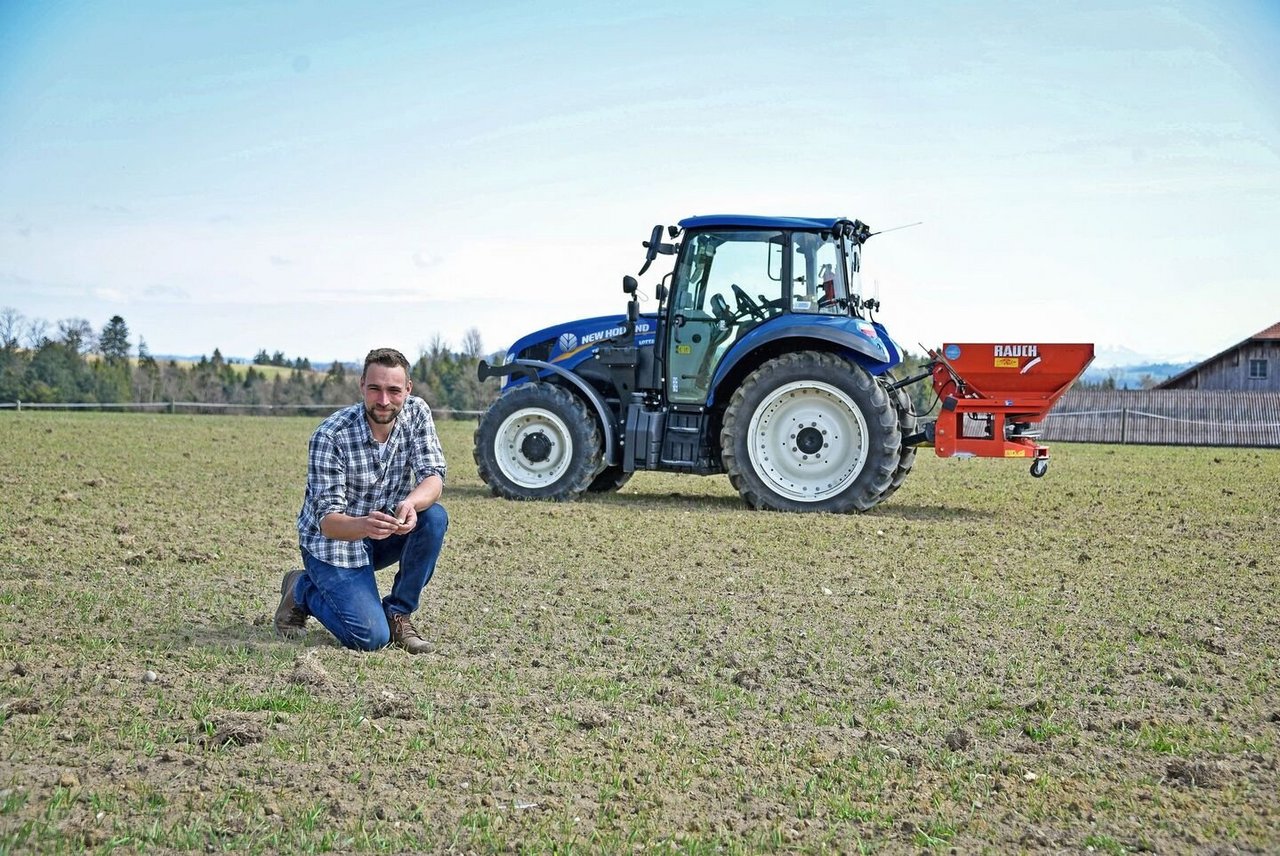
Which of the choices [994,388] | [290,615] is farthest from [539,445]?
[290,615]

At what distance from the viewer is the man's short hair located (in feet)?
18.4

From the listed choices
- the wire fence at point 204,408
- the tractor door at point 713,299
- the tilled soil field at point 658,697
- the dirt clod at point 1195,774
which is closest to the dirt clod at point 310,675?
the tilled soil field at point 658,697

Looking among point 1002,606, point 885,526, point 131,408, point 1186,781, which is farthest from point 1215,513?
point 131,408

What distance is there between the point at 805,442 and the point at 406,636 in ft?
21.5

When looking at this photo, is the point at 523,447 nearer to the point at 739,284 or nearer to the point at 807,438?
the point at 739,284

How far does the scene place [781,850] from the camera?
3471 millimetres

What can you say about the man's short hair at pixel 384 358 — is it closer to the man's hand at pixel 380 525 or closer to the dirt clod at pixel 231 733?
the man's hand at pixel 380 525

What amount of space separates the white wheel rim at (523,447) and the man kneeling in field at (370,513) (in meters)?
6.60

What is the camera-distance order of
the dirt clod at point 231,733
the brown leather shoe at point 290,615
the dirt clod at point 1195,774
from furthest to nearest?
1. the brown leather shoe at point 290,615
2. the dirt clod at point 231,733
3. the dirt clod at point 1195,774

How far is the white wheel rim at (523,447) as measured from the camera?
12500mm

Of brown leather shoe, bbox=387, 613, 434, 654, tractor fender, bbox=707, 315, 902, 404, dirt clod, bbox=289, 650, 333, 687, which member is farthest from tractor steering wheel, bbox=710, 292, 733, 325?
dirt clod, bbox=289, 650, 333, 687

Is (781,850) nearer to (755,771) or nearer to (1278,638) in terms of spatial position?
(755,771)

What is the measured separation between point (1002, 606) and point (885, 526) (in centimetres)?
356

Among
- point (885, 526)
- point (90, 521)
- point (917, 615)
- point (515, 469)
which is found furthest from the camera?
point (515, 469)
